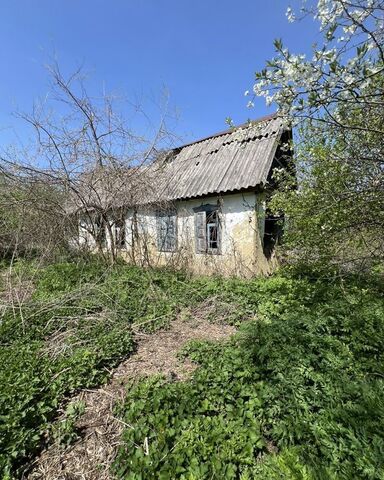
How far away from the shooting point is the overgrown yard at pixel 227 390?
2.11 meters

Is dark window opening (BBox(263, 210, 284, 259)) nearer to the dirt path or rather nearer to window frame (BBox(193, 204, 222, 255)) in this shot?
window frame (BBox(193, 204, 222, 255))

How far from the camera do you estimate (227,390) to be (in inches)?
114

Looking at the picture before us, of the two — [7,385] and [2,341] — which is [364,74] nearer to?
[7,385]

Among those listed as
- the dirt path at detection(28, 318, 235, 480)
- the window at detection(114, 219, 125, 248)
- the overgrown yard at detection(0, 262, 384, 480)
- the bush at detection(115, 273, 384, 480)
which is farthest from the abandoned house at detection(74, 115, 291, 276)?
the bush at detection(115, 273, 384, 480)

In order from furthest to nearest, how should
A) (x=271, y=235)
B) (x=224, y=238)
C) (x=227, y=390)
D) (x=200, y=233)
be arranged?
1. (x=200, y=233)
2. (x=224, y=238)
3. (x=271, y=235)
4. (x=227, y=390)

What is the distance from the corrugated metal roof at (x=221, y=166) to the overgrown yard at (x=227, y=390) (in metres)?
4.20

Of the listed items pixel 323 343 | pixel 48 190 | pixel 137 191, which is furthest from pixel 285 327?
pixel 48 190

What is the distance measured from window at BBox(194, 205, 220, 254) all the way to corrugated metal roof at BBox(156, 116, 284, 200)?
1.96ft

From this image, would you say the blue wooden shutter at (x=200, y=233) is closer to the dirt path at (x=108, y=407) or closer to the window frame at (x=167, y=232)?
the window frame at (x=167, y=232)

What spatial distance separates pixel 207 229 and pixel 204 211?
2.01 feet

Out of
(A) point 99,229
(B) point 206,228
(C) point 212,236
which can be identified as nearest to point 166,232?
(B) point 206,228

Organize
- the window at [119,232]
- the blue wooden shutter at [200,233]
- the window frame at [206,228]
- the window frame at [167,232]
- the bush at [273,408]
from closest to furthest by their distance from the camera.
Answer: the bush at [273,408]
the window frame at [206,228]
the blue wooden shutter at [200,233]
the window at [119,232]
the window frame at [167,232]

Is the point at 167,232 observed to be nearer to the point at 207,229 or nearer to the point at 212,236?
the point at 207,229

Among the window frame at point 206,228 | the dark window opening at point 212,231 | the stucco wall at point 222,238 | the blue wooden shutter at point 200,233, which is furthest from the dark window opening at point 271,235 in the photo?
the blue wooden shutter at point 200,233
